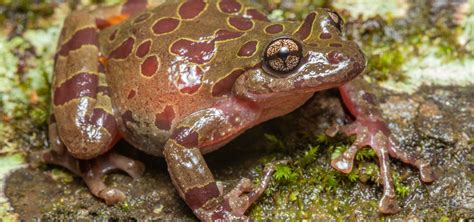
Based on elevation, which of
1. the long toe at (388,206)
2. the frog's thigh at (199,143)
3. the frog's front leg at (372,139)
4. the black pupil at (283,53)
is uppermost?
the black pupil at (283,53)

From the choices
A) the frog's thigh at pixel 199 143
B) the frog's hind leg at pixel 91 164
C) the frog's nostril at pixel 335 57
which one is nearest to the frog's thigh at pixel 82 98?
the frog's hind leg at pixel 91 164

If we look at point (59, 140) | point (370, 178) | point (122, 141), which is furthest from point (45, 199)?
point (370, 178)

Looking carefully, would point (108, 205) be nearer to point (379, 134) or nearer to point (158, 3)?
point (158, 3)

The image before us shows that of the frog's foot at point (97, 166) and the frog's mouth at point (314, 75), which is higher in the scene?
the frog's mouth at point (314, 75)

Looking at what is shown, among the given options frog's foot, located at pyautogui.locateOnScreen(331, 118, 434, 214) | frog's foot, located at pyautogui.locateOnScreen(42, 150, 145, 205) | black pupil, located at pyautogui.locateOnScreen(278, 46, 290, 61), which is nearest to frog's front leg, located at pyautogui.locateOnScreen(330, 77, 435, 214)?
frog's foot, located at pyautogui.locateOnScreen(331, 118, 434, 214)

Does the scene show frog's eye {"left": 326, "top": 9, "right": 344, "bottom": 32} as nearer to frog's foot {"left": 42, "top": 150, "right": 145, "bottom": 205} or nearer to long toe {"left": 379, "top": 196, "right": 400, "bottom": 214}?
long toe {"left": 379, "top": 196, "right": 400, "bottom": 214}

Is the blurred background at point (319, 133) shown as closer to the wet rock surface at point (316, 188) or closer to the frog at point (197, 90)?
the wet rock surface at point (316, 188)

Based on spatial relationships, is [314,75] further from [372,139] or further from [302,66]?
[372,139]
